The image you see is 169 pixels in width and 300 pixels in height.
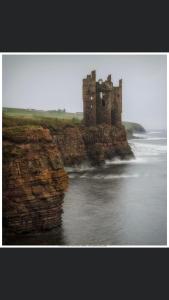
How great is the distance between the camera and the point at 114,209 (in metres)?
34.2

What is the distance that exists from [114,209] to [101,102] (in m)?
37.7

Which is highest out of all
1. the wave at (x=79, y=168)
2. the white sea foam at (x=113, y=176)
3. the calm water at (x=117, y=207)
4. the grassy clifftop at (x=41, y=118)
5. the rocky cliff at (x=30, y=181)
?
the grassy clifftop at (x=41, y=118)

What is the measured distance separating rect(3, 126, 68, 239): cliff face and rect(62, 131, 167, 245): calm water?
8.01 feet

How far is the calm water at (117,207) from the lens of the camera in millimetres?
27395

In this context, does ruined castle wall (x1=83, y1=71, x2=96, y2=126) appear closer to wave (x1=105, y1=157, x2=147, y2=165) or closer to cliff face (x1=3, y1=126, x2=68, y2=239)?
wave (x1=105, y1=157, x2=147, y2=165)

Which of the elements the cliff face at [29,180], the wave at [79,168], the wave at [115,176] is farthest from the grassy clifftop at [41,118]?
the wave at [115,176]

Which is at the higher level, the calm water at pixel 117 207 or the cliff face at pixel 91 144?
the cliff face at pixel 91 144

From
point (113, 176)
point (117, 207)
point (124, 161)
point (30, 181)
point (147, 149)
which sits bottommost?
point (124, 161)

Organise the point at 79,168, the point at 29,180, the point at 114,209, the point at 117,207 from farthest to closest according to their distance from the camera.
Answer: the point at 79,168 < the point at 117,207 < the point at 114,209 < the point at 29,180

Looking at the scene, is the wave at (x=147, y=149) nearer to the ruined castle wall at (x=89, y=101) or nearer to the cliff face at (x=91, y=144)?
the cliff face at (x=91, y=144)

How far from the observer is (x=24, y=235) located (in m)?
25.9

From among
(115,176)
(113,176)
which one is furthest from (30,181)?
(113,176)

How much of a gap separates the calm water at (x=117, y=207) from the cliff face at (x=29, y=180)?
2442mm

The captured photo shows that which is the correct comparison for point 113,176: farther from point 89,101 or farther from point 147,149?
point 147,149
